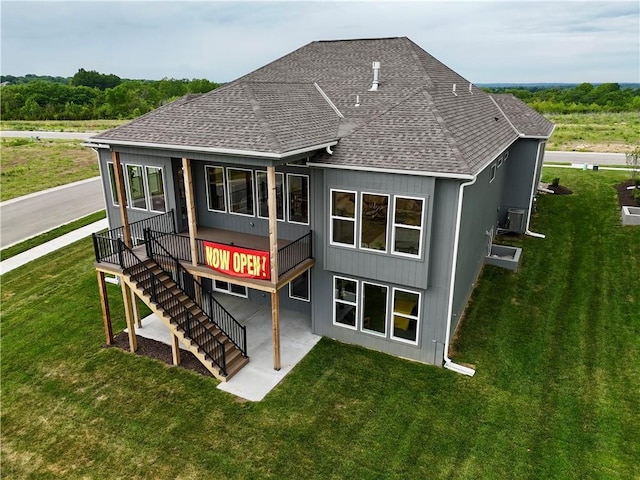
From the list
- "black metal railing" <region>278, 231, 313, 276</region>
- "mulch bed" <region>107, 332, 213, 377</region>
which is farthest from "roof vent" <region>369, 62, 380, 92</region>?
"mulch bed" <region>107, 332, 213, 377</region>

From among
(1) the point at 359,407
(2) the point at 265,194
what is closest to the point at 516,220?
(2) the point at 265,194

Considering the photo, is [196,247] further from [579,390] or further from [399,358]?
[579,390]

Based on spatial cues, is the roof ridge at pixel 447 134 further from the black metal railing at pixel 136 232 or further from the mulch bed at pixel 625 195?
the mulch bed at pixel 625 195

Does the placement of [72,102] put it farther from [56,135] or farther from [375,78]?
[375,78]

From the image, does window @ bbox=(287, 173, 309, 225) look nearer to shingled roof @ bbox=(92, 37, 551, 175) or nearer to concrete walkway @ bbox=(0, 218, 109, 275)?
shingled roof @ bbox=(92, 37, 551, 175)

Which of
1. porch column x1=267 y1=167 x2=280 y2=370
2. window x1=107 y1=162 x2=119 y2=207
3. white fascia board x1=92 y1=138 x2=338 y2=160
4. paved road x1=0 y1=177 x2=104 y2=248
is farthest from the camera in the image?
paved road x1=0 y1=177 x2=104 y2=248

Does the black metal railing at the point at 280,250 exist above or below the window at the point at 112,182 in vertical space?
below

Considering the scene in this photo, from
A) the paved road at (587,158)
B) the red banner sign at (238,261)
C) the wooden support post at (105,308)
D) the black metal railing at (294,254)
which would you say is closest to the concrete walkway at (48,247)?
the wooden support post at (105,308)
